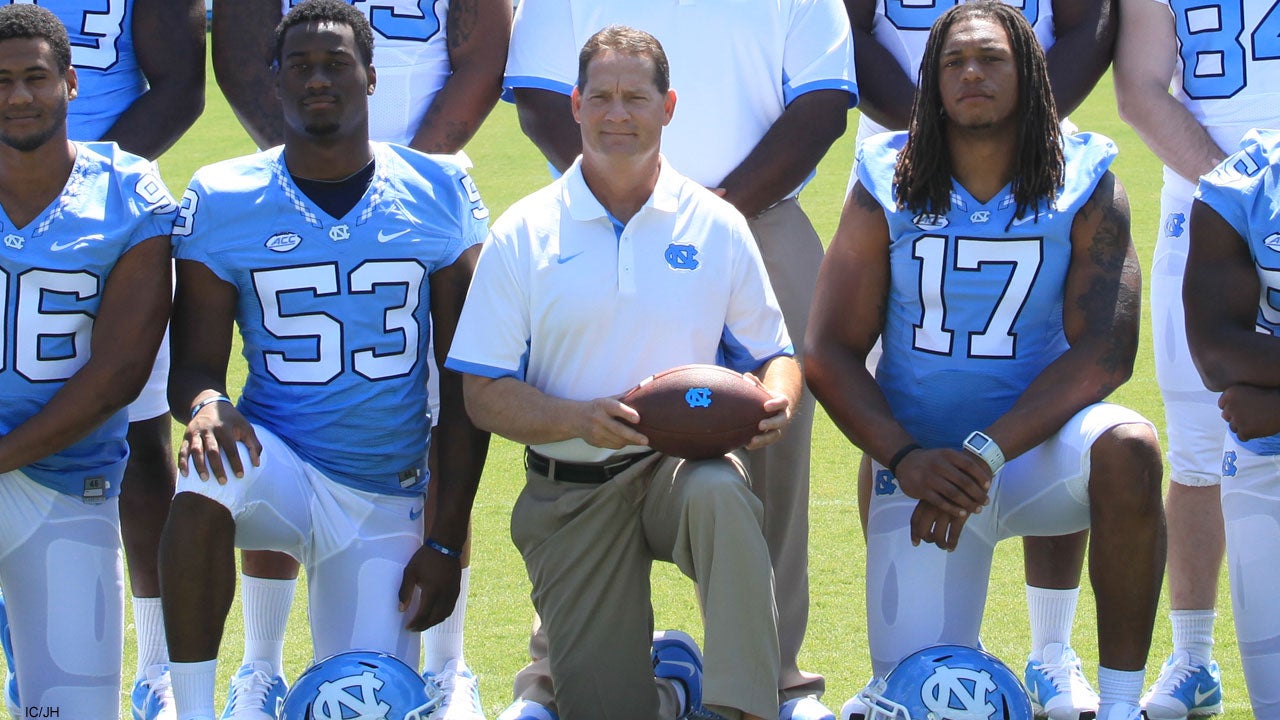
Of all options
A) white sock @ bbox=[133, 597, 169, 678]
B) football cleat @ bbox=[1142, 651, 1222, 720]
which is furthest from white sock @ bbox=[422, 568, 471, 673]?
football cleat @ bbox=[1142, 651, 1222, 720]

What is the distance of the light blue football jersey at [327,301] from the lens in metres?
4.51

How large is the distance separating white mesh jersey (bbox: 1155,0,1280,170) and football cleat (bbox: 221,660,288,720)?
334 centimetres

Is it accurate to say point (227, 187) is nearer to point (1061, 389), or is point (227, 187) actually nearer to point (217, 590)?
point (217, 590)

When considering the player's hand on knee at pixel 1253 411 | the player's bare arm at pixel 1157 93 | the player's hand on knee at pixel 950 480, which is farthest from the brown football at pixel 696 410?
the player's bare arm at pixel 1157 93

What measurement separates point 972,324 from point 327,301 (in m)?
1.78

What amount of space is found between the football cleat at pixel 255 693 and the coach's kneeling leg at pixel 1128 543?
222 cm

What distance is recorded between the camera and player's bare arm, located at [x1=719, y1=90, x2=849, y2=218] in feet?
16.5

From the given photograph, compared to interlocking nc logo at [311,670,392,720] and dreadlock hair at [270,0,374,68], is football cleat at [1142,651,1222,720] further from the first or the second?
dreadlock hair at [270,0,374,68]

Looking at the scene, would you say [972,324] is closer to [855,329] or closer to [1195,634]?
[855,329]

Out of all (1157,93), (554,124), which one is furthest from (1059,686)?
(554,124)

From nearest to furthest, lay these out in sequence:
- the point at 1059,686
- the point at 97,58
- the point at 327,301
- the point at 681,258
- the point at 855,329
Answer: the point at 681,258 → the point at 327,301 → the point at 855,329 → the point at 1059,686 → the point at 97,58

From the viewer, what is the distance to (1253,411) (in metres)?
4.26

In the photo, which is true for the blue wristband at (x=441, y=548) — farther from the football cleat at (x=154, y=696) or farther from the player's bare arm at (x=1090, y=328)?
the player's bare arm at (x=1090, y=328)

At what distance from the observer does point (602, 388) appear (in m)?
4.41
